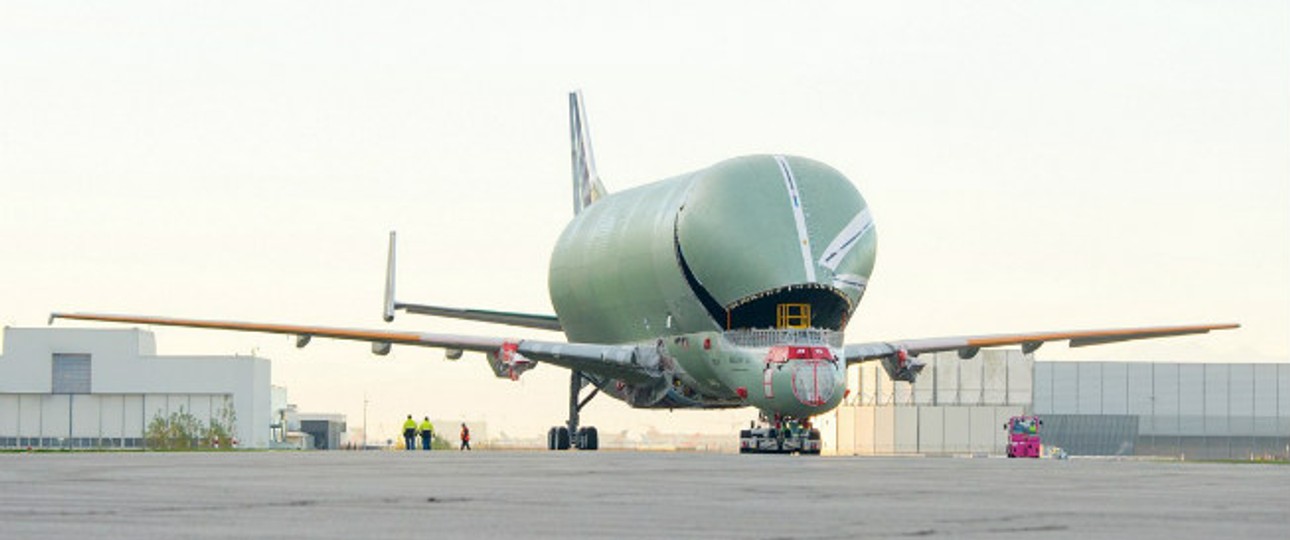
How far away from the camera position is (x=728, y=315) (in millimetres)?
48438

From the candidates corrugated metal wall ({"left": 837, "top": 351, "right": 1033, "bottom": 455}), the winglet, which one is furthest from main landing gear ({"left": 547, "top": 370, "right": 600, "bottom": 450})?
corrugated metal wall ({"left": 837, "top": 351, "right": 1033, "bottom": 455})

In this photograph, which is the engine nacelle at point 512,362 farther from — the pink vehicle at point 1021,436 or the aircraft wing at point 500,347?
the pink vehicle at point 1021,436

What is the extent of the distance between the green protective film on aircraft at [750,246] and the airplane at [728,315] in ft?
0.13

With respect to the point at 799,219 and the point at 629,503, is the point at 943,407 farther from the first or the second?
the point at 629,503

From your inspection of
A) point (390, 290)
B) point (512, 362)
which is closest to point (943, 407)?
point (390, 290)

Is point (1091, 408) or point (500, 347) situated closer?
point (500, 347)

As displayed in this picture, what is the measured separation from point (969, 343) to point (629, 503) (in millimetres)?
39114

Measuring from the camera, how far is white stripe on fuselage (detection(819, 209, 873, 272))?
46750mm

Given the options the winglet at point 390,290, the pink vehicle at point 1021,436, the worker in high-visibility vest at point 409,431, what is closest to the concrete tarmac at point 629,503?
the pink vehicle at point 1021,436

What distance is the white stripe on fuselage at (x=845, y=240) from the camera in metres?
46.8

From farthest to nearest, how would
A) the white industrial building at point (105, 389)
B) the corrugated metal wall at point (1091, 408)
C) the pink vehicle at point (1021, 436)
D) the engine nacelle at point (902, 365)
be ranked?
1. the white industrial building at point (105, 389)
2. the corrugated metal wall at point (1091, 408)
3. the pink vehicle at point (1021, 436)
4. the engine nacelle at point (902, 365)

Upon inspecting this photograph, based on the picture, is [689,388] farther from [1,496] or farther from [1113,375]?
[1113,375]

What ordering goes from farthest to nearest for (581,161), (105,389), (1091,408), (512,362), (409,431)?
1. (105,389)
2. (1091,408)
3. (581,161)
4. (409,431)
5. (512,362)

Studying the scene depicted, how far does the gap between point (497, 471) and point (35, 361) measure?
15094cm
